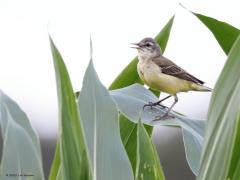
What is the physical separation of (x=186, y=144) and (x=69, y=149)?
1.61 feet

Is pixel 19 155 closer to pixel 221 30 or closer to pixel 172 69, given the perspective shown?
pixel 221 30

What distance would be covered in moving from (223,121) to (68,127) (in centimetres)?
36

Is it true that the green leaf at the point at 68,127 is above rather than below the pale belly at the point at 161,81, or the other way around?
above

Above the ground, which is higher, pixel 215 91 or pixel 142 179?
pixel 215 91

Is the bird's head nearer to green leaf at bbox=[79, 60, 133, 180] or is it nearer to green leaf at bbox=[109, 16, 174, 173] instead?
green leaf at bbox=[109, 16, 174, 173]

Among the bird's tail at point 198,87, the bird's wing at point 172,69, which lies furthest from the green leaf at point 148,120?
the bird's wing at point 172,69

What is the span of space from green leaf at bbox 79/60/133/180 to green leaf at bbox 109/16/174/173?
0.59 metres

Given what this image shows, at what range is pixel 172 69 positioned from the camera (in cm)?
403

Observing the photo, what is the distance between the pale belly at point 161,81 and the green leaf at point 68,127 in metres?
1.92

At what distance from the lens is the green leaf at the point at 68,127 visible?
1.59 m

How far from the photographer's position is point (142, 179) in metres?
1.81

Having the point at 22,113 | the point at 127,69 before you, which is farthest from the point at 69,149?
the point at 127,69

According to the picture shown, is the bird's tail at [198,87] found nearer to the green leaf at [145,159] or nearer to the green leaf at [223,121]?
the green leaf at [145,159]

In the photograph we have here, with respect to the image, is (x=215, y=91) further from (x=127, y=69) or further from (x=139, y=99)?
(x=127, y=69)
